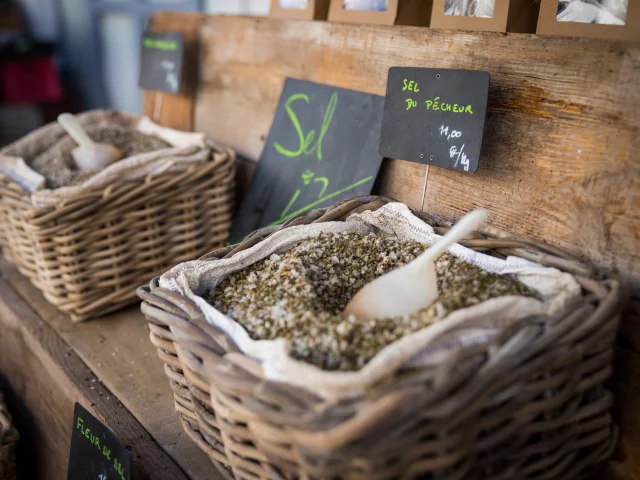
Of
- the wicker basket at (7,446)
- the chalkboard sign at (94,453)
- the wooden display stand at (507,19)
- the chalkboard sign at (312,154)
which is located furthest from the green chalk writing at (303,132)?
the wicker basket at (7,446)

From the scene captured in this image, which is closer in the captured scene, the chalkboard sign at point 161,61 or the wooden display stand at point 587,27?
the wooden display stand at point 587,27

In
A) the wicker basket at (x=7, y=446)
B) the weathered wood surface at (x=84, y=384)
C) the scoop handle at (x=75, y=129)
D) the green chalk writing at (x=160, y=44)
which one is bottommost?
the wicker basket at (x=7, y=446)

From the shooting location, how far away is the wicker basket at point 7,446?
41.6 inches

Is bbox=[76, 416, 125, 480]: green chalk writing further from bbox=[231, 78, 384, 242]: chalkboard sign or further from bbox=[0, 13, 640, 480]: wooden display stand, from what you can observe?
bbox=[231, 78, 384, 242]: chalkboard sign

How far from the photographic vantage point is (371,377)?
52 centimetres

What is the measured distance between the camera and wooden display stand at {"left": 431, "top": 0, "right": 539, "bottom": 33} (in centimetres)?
85

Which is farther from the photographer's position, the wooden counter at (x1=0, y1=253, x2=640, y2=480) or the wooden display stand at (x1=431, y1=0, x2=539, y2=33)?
the wooden display stand at (x1=431, y1=0, x2=539, y2=33)

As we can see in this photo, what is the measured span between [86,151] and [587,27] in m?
1.04

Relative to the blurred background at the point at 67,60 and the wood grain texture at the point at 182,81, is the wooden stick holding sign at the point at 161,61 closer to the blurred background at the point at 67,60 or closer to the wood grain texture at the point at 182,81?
the wood grain texture at the point at 182,81

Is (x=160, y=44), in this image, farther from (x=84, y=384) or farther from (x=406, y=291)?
(x=406, y=291)

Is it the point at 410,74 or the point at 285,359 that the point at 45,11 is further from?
the point at 285,359

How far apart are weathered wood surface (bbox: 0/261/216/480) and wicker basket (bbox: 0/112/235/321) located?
6cm

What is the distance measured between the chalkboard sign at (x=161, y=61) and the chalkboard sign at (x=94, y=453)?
942 mm

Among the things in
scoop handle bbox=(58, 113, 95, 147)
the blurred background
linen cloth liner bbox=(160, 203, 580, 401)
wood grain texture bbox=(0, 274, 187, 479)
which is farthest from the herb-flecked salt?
the blurred background
